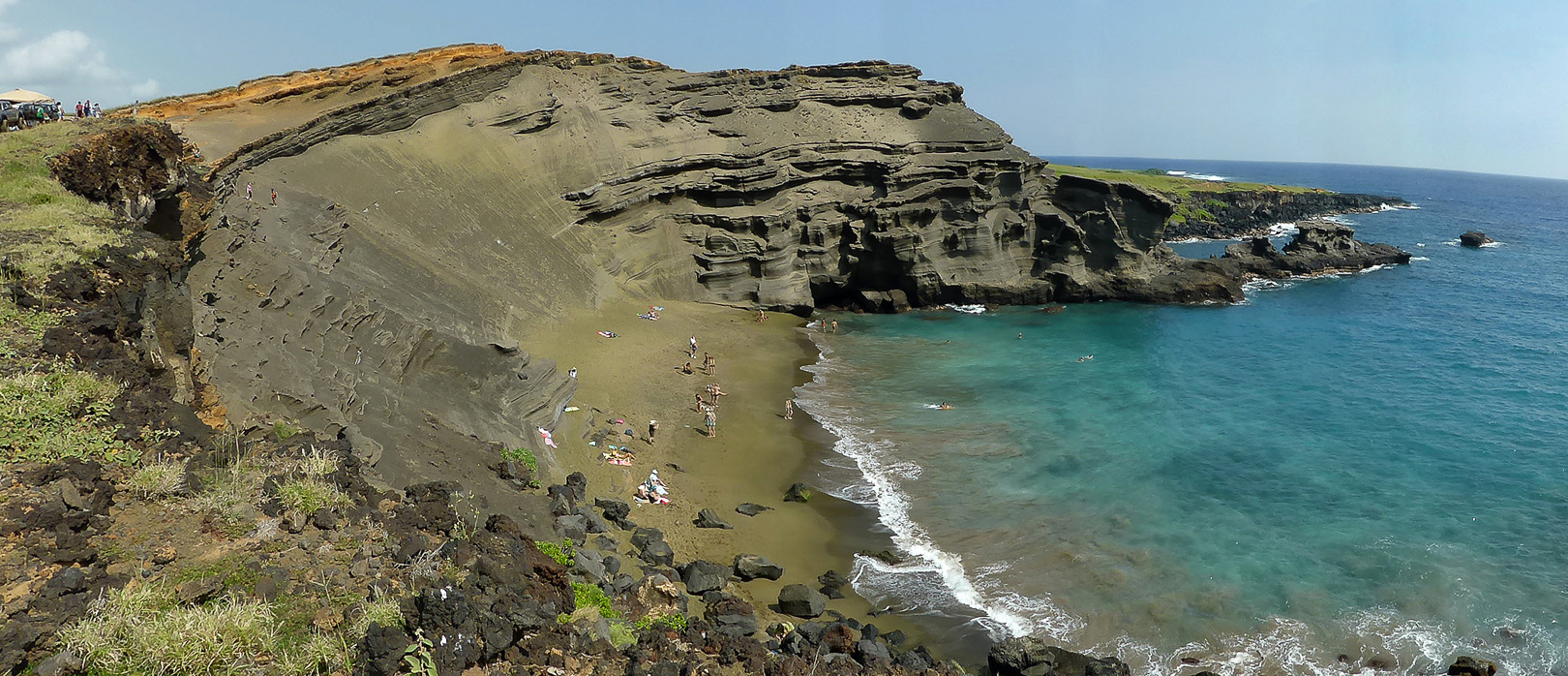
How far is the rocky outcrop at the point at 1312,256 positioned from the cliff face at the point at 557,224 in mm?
6811

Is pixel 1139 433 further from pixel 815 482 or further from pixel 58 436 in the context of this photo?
Answer: pixel 58 436

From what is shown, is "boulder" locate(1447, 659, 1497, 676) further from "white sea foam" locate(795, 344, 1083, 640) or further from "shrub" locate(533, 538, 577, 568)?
"shrub" locate(533, 538, 577, 568)

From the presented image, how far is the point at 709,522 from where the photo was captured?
70.1 ft

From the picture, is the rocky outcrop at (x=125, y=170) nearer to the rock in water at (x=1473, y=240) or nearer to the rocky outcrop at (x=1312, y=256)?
the rocky outcrop at (x=1312, y=256)

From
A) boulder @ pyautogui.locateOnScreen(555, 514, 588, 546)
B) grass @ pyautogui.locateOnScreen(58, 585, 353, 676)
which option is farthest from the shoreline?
grass @ pyautogui.locateOnScreen(58, 585, 353, 676)

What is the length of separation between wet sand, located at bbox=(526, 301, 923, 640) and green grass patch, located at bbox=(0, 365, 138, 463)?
1049 cm

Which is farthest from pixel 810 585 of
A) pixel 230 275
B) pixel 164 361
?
pixel 230 275

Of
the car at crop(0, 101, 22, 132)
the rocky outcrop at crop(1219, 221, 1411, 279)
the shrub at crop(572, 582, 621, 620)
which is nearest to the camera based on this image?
the shrub at crop(572, 582, 621, 620)

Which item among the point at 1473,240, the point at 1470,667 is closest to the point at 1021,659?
the point at 1470,667

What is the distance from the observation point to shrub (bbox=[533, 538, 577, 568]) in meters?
14.2

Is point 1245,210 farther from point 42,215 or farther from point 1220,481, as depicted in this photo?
point 42,215

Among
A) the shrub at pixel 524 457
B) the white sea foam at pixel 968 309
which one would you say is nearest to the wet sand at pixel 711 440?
the shrub at pixel 524 457

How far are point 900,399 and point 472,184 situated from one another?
24.1 meters

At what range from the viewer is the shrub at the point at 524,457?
1916cm
